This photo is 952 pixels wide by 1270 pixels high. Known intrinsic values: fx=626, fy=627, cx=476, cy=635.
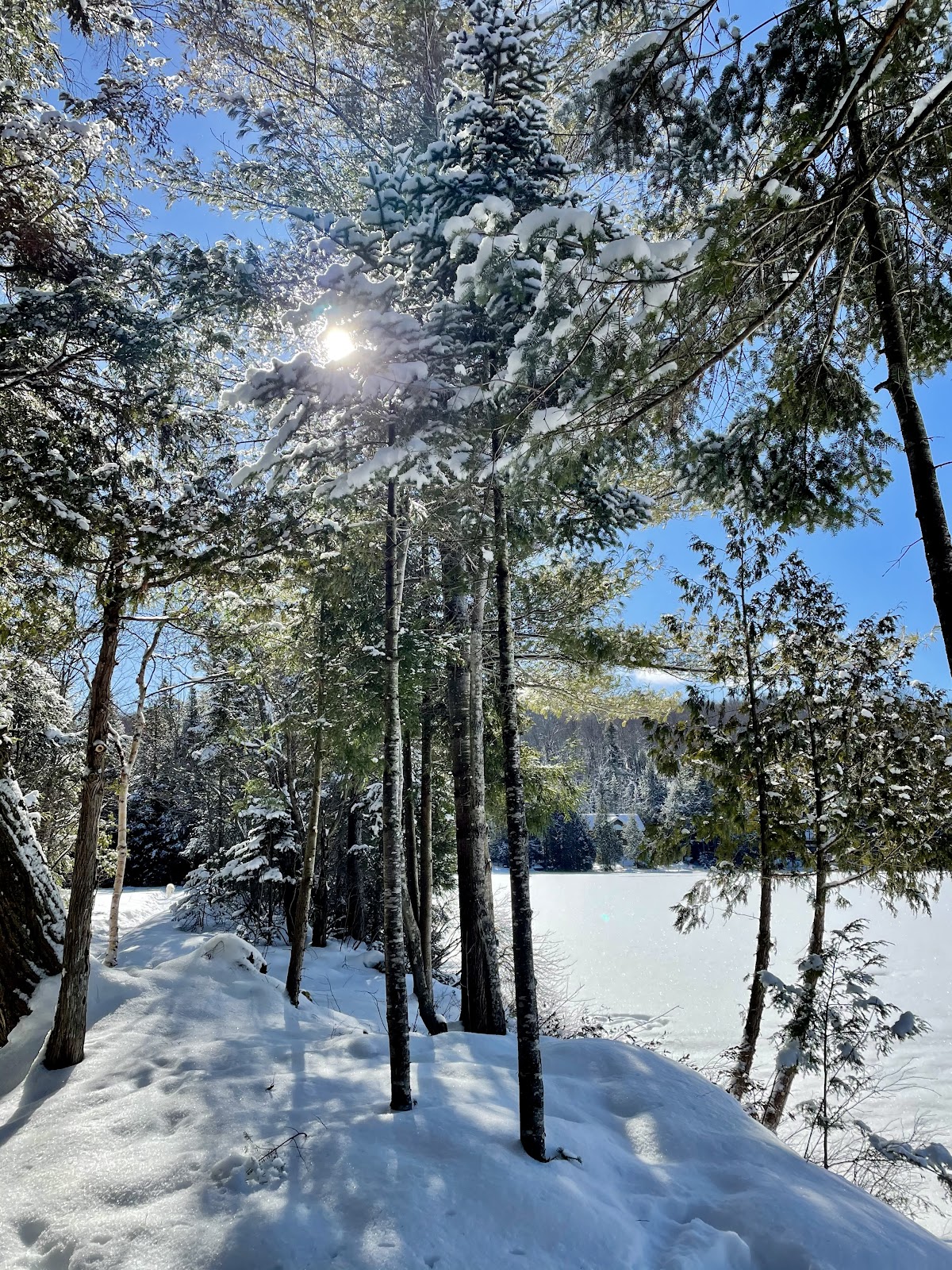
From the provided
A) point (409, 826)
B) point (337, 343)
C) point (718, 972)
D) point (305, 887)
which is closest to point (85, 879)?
point (305, 887)

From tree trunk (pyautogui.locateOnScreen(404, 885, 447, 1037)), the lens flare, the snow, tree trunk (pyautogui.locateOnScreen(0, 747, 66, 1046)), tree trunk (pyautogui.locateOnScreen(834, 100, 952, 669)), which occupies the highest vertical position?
the lens flare

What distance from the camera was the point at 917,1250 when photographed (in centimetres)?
332

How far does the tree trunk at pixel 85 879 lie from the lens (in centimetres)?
514

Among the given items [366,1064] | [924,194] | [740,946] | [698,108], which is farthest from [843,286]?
[740,946]

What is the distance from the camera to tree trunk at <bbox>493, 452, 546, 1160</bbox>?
12.5 ft

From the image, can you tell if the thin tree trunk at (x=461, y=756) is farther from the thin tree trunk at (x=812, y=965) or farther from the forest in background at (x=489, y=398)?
the thin tree trunk at (x=812, y=965)

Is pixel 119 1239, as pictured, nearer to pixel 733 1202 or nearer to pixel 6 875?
pixel 733 1202

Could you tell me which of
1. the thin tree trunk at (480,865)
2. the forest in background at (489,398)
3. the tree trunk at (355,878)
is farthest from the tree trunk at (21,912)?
the tree trunk at (355,878)

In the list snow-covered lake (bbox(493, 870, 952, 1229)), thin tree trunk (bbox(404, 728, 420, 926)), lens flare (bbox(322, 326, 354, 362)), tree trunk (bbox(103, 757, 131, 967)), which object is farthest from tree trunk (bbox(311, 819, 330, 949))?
lens flare (bbox(322, 326, 354, 362))

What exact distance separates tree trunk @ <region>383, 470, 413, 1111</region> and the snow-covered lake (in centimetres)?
343

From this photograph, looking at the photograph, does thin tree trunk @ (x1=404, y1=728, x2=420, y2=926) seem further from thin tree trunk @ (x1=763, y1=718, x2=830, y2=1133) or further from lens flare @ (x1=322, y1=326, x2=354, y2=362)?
lens flare @ (x1=322, y1=326, x2=354, y2=362)

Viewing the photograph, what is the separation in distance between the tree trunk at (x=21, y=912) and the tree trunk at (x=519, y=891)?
4.66 m

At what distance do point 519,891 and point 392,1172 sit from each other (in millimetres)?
1611

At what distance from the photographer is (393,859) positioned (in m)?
4.94
